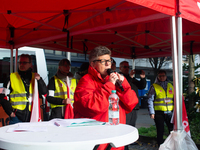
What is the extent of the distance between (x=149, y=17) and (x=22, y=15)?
2297mm

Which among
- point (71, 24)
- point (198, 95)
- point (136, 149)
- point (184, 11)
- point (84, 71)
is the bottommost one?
point (136, 149)

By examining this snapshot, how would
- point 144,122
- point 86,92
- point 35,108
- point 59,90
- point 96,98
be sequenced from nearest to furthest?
point 96,98
point 86,92
point 35,108
point 59,90
point 144,122

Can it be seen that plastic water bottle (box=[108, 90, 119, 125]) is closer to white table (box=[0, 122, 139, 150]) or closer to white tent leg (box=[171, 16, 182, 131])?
white table (box=[0, 122, 139, 150])

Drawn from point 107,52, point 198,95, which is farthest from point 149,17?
point 198,95

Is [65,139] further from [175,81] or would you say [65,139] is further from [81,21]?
[81,21]

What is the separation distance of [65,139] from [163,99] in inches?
150

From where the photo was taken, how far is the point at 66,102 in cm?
394

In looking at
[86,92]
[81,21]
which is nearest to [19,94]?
[81,21]

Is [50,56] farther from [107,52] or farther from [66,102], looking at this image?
[107,52]

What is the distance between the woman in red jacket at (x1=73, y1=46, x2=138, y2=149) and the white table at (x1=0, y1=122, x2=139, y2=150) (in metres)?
0.39

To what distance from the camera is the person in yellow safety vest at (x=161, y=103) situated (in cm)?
480

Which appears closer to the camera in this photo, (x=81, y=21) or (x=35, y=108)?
(x=35, y=108)

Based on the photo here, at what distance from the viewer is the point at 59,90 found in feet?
14.0

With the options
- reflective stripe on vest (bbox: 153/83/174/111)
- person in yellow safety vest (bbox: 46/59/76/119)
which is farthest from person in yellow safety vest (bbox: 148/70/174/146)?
person in yellow safety vest (bbox: 46/59/76/119)
